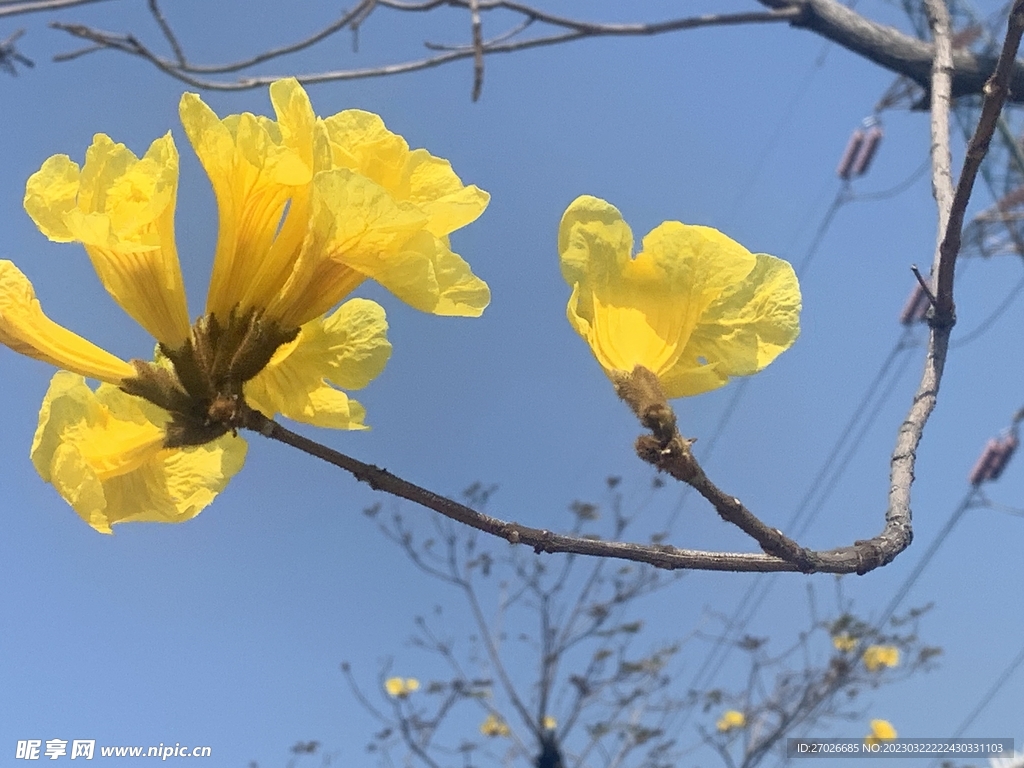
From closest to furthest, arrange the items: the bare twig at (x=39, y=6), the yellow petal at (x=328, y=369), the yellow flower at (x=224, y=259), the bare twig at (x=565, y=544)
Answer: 1. the bare twig at (x=565, y=544)
2. the yellow flower at (x=224, y=259)
3. the yellow petal at (x=328, y=369)
4. the bare twig at (x=39, y=6)

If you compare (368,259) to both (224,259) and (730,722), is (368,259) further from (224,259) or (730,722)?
(730,722)

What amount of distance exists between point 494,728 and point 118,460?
17.6 feet

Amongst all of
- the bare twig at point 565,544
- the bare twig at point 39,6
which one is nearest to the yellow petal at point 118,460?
the bare twig at point 565,544

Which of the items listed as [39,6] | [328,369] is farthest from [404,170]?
[39,6]

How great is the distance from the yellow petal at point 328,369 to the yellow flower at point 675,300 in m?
0.24

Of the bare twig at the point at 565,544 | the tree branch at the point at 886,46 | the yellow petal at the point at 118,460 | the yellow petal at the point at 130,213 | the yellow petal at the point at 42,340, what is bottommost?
the bare twig at the point at 565,544

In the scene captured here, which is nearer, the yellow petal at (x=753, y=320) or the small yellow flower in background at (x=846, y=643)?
the yellow petal at (x=753, y=320)

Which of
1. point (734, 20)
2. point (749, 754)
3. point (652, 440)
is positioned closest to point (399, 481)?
point (652, 440)

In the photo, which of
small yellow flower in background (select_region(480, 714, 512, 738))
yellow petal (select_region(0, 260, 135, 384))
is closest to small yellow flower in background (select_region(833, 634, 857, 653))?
small yellow flower in background (select_region(480, 714, 512, 738))

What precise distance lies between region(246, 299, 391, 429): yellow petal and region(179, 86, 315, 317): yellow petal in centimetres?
8

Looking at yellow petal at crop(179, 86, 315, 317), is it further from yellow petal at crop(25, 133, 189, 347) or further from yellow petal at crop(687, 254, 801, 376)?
yellow petal at crop(687, 254, 801, 376)

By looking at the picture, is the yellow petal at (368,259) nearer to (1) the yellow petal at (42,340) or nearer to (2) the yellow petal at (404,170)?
(2) the yellow petal at (404,170)

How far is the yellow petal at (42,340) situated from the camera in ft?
A: 2.19

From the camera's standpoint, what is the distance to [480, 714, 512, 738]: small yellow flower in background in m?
5.40
